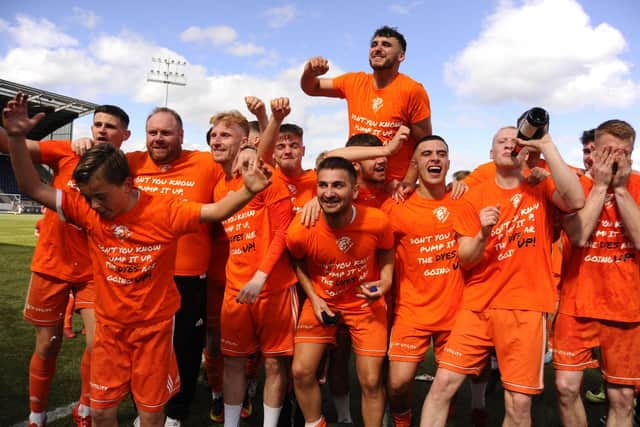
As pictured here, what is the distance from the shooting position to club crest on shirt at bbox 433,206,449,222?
11.6ft

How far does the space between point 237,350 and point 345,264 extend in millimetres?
1013

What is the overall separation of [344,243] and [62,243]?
84.6 inches

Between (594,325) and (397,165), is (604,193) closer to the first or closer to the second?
(594,325)

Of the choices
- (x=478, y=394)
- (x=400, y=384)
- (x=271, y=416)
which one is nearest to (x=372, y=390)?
(x=400, y=384)

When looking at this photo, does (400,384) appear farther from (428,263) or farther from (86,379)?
(86,379)

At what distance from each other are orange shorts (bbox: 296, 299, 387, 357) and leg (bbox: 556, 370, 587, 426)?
1183 millimetres

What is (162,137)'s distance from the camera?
361cm

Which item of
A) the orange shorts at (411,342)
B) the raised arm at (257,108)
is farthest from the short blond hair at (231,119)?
the orange shorts at (411,342)

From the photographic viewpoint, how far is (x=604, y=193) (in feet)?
9.82

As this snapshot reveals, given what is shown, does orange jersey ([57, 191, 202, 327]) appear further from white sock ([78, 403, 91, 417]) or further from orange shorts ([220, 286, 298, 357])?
white sock ([78, 403, 91, 417])

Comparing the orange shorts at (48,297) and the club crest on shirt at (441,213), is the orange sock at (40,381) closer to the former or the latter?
the orange shorts at (48,297)

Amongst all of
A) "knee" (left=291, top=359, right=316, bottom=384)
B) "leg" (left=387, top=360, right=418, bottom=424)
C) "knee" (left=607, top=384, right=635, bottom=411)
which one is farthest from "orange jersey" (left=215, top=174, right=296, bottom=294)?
"knee" (left=607, top=384, right=635, bottom=411)

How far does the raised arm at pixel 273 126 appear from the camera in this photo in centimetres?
335

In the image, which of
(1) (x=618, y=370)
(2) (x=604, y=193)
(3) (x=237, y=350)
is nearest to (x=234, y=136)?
(3) (x=237, y=350)
